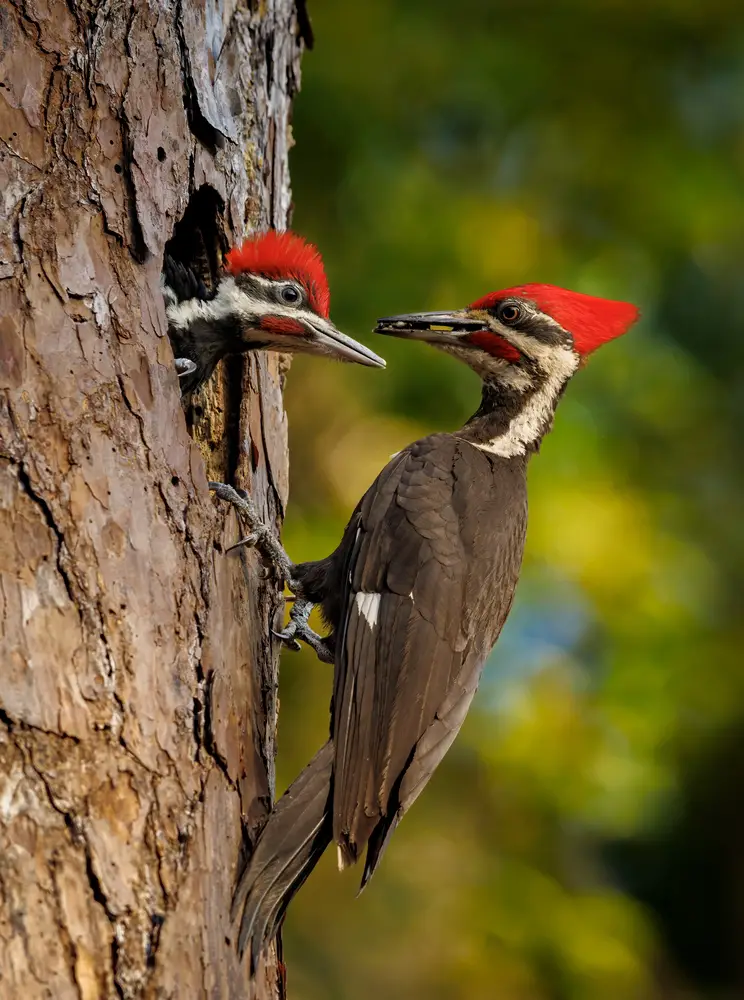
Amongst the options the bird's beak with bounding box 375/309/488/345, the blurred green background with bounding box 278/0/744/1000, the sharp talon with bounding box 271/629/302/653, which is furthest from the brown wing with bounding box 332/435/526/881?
the blurred green background with bounding box 278/0/744/1000

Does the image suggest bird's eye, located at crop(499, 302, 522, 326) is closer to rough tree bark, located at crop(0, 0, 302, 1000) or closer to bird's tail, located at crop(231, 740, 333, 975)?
rough tree bark, located at crop(0, 0, 302, 1000)

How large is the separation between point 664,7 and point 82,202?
150 inches

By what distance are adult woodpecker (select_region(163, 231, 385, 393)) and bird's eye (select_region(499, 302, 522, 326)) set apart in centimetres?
50

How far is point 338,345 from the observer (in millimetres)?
3252

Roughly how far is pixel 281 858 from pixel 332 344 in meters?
1.46

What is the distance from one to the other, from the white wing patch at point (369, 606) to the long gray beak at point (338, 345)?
0.72 metres

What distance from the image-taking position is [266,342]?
125 inches

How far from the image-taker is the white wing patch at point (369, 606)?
273 cm

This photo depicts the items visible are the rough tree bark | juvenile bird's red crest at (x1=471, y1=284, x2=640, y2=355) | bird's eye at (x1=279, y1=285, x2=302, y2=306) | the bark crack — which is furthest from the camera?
juvenile bird's red crest at (x1=471, y1=284, x2=640, y2=355)

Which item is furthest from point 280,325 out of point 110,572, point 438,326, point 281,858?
point 281,858

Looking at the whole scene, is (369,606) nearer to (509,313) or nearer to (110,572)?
(110,572)

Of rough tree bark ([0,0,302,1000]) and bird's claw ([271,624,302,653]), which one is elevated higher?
rough tree bark ([0,0,302,1000])

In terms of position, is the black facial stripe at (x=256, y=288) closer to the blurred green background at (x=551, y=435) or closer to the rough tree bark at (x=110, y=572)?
the rough tree bark at (x=110, y=572)

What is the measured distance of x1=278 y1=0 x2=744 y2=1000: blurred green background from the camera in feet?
15.1
